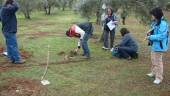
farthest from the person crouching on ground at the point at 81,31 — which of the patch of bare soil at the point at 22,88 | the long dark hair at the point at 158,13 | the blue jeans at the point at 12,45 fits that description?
the long dark hair at the point at 158,13

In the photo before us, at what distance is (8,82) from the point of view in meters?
9.55

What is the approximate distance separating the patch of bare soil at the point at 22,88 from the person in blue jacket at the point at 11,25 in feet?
6.54

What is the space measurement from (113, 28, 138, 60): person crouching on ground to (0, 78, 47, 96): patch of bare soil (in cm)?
414

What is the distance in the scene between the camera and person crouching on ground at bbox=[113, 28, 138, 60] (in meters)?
12.7

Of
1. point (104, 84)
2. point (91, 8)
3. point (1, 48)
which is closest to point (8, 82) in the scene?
point (104, 84)

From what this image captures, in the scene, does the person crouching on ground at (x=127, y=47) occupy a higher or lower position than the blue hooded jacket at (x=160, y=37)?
lower

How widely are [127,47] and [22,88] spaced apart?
197 inches

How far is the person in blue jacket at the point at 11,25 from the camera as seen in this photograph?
11.2 metres

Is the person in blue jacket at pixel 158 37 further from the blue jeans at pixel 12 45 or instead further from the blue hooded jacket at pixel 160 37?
the blue jeans at pixel 12 45

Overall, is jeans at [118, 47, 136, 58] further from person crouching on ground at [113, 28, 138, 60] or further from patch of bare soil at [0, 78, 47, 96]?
patch of bare soil at [0, 78, 47, 96]

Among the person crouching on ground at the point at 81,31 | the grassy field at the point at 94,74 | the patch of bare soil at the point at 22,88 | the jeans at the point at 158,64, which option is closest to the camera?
the patch of bare soil at the point at 22,88

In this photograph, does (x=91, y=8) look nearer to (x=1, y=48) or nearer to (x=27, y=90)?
(x=1, y=48)

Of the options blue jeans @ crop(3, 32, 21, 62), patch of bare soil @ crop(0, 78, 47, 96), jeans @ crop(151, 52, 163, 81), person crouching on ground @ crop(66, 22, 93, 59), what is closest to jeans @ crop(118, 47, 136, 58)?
person crouching on ground @ crop(66, 22, 93, 59)

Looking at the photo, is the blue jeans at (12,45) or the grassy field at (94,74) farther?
the blue jeans at (12,45)
